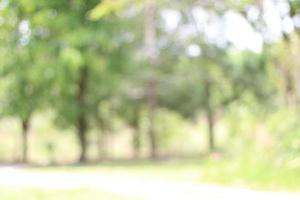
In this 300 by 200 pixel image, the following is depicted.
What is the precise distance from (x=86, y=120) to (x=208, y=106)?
249 inches

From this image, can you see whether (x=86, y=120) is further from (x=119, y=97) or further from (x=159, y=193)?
(x=159, y=193)

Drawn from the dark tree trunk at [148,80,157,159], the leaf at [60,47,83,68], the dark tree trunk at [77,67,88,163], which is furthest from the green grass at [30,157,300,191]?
the dark tree trunk at [148,80,157,159]

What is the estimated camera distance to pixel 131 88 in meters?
28.8

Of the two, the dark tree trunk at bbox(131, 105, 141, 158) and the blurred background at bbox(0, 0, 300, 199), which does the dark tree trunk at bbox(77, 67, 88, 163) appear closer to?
the blurred background at bbox(0, 0, 300, 199)

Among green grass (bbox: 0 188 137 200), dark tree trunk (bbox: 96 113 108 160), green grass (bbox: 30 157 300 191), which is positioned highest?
dark tree trunk (bbox: 96 113 108 160)

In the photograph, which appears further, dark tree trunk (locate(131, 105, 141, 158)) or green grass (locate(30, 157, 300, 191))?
dark tree trunk (locate(131, 105, 141, 158))

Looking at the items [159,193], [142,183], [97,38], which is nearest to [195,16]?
[97,38]

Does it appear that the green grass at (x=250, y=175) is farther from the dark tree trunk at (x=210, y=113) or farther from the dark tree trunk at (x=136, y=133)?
the dark tree trunk at (x=210, y=113)

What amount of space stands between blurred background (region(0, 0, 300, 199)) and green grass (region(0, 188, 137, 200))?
2819mm

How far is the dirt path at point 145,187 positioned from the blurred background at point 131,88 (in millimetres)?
510

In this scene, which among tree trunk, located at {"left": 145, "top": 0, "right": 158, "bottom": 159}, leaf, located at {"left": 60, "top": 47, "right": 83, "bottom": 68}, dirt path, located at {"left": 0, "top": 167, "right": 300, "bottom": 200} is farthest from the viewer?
tree trunk, located at {"left": 145, "top": 0, "right": 158, "bottom": 159}

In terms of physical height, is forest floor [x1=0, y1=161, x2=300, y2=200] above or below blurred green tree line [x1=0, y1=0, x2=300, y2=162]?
below

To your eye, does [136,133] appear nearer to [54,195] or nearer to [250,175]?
[250,175]

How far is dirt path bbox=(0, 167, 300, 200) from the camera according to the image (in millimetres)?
12039
